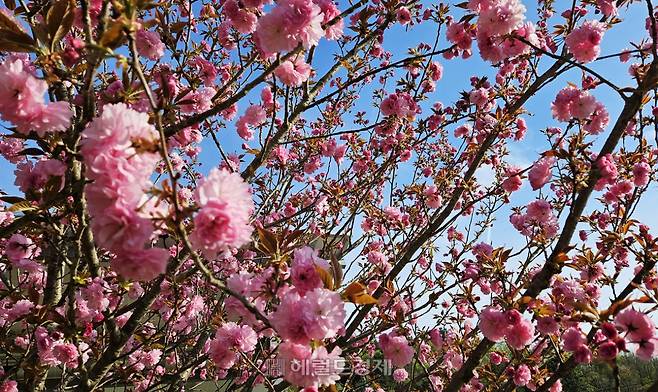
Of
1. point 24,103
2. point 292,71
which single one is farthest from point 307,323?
point 292,71

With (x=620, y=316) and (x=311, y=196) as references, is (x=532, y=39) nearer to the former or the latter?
(x=620, y=316)

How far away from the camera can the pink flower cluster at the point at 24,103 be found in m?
1.31

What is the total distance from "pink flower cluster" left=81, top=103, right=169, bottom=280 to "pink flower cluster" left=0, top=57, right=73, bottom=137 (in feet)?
1.31

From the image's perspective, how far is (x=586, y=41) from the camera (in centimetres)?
269

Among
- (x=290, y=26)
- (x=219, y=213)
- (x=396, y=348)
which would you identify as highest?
(x=290, y=26)

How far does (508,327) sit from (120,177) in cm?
201

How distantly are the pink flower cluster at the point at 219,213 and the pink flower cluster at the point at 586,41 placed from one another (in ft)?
8.36

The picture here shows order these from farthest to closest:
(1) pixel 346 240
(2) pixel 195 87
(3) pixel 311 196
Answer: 1. (3) pixel 311 196
2. (1) pixel 346 240
3. (2) pixel 195 87

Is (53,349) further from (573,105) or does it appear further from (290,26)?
(573,105)

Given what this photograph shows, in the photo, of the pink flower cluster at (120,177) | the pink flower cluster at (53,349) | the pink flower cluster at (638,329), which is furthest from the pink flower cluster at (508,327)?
the pink flower cluster at (53,349)

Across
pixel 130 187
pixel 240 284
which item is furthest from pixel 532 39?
pixel 130 187

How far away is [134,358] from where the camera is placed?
4.53m

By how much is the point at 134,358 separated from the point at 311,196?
9.40 ft

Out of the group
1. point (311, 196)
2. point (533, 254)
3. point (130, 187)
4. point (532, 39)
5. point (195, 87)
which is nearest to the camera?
point (130, 187)
